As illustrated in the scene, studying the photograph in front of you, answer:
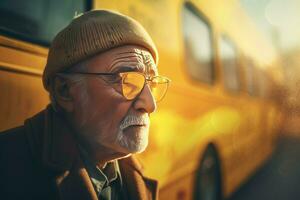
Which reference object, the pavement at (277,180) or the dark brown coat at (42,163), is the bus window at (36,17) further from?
the pavement at (277,180)

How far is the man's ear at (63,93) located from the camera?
5.22 feet

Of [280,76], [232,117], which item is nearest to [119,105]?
[232,117]

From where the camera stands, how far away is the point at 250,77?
6457 millimetres

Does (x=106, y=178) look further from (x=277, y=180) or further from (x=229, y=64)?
(x=277, y=180)

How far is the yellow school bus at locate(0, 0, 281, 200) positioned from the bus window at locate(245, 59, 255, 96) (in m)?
0.02

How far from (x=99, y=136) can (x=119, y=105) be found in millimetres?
168

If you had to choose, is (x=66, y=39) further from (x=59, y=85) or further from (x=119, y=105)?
(x=119, y=105)

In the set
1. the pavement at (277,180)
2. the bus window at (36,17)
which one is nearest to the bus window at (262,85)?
the pavement at (277,180)

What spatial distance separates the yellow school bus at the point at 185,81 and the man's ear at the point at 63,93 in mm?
264

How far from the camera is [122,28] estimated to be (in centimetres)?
156

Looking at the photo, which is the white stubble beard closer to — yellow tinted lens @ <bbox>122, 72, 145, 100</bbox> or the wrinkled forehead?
yellow tinted lens @ <bbox>122, 72, 145, 100</bbox>

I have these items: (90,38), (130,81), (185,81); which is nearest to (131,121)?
(130,81)

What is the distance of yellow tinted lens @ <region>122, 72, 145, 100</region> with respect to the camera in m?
1.56

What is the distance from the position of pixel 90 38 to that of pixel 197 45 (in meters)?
2.49
